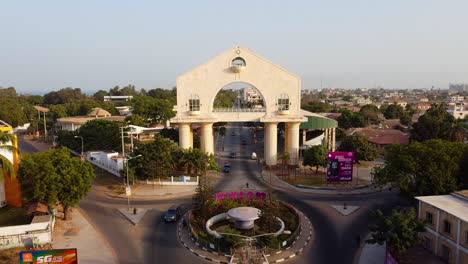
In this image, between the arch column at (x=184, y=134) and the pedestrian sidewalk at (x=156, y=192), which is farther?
the arch column at (x=184, y=134)

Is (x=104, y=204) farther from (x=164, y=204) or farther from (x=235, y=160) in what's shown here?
(x=235, y=160)

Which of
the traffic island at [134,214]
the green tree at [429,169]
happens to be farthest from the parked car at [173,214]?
the green tree at [429,169]

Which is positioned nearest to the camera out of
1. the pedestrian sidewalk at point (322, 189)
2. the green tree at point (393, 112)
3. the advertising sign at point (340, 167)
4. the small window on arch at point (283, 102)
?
the pedestrian sidewalk at point (322, 189)

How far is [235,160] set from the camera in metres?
56.8

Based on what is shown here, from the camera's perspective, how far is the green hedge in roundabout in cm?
2534

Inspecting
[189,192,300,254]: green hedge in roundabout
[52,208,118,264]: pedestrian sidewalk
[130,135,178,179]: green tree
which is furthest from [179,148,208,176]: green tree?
[52,208,118,264]: pedestrian sidewalk

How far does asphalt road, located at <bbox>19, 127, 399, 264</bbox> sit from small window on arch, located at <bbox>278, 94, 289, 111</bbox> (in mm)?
10736

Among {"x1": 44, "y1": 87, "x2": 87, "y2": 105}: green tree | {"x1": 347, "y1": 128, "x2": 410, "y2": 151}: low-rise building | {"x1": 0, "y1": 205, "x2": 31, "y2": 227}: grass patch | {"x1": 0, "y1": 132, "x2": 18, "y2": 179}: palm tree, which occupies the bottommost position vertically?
{"x1": 0, "y1": 205, "x2": 31, "y2": 227}: grass patch

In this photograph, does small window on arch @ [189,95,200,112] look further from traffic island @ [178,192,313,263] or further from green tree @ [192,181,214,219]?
traffic island @ [178,192,313,263]

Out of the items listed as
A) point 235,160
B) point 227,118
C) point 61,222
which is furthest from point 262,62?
point 61,222

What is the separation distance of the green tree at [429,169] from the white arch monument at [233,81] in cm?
1985

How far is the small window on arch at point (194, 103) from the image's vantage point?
49.6 meters

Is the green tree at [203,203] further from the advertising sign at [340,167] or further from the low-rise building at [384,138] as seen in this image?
the low-rise building at [384,138]

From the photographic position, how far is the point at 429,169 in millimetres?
29359
